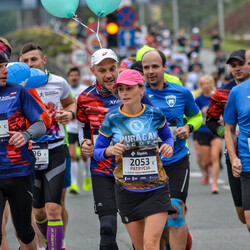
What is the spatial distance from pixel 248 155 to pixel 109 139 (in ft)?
4.58

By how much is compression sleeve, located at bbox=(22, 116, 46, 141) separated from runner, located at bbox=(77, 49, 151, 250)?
0.49 meters

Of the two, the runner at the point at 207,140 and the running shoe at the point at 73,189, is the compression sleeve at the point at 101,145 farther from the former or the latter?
the running shoe at the point at 73,189

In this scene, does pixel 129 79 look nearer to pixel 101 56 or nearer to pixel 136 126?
pixel 136 126

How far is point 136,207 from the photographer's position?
6340 millimetres

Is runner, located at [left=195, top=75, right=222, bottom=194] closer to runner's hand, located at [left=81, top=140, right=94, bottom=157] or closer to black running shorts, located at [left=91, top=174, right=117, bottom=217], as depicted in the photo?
black running shorts, located at [left=91, top=174, right=117, bottom=217]

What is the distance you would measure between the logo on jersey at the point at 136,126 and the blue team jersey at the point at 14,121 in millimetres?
996

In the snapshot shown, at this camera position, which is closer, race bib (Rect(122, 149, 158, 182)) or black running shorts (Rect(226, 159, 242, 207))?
race bib (Rect(122, 149, 158, 182))

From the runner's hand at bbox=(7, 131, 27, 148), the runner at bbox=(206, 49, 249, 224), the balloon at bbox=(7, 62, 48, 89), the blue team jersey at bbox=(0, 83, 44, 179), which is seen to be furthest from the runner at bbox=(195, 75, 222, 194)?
the runner's hand at bbox=(7, 131, 27, 148)

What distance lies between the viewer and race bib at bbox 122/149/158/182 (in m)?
6.30

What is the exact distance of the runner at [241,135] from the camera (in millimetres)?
6965

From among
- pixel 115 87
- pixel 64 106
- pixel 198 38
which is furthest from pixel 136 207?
pixel 198 38

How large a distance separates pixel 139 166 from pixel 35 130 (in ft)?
3.44

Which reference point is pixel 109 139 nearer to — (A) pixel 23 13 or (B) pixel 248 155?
(B) pixel 248 155

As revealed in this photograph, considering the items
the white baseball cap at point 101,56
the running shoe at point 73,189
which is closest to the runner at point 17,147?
the white baseball cap at point 101,56
